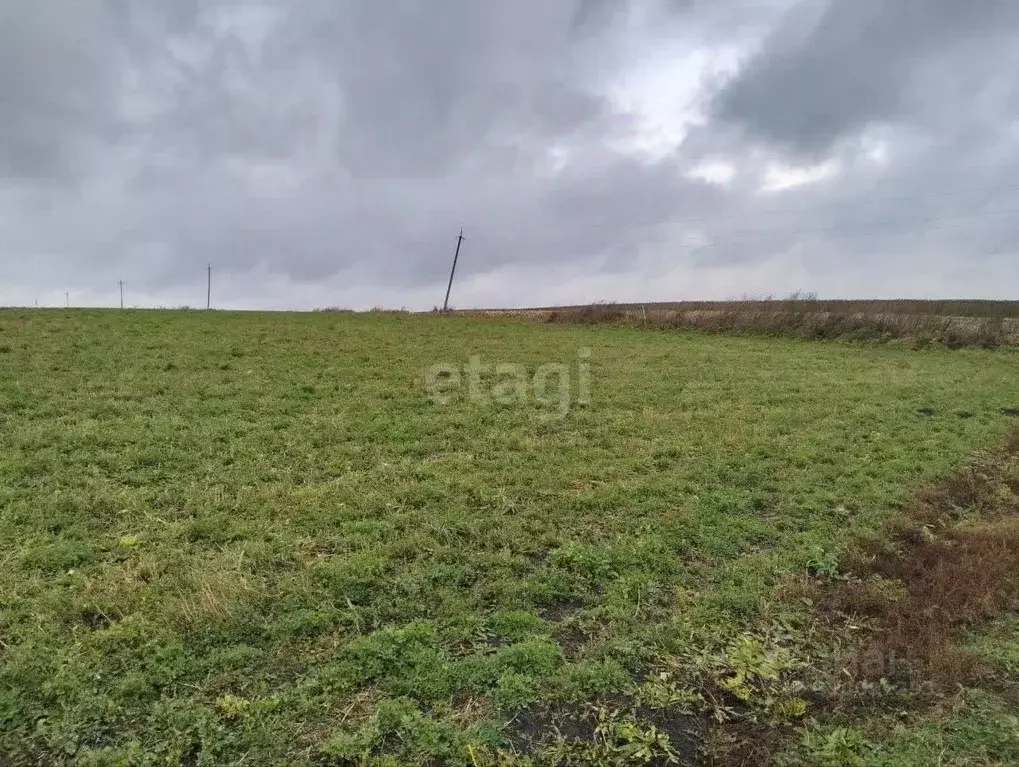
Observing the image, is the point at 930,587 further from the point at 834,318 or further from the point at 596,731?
the point at 834,318

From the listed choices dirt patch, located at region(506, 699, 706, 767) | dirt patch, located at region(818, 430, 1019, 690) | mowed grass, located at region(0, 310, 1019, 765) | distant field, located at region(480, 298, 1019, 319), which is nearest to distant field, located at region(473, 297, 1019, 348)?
distant field, located at region(480, 298, 1019, 319)

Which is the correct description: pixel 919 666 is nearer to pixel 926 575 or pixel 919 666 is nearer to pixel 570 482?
pixel 926 575

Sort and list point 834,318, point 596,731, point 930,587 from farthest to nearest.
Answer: point 834,318 → point 930,587 → point 596,731

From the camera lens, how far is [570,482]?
8.17 metres

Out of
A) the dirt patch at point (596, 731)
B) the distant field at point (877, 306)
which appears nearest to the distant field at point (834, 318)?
the distant field at point (877, 306)

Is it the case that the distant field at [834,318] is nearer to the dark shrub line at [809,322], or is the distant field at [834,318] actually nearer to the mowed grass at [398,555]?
the dark shrub line at [809,322]

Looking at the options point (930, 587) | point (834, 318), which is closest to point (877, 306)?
point (834, 318)

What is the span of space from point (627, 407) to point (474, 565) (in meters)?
7.92

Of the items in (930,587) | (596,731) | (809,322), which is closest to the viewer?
(596,731)

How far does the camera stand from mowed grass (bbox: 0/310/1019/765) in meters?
3.80

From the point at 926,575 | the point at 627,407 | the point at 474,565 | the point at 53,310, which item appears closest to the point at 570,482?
the point at 474,565

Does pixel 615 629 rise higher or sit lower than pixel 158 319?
lower

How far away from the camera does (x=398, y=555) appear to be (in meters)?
5.92

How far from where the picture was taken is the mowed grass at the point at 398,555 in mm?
3805
